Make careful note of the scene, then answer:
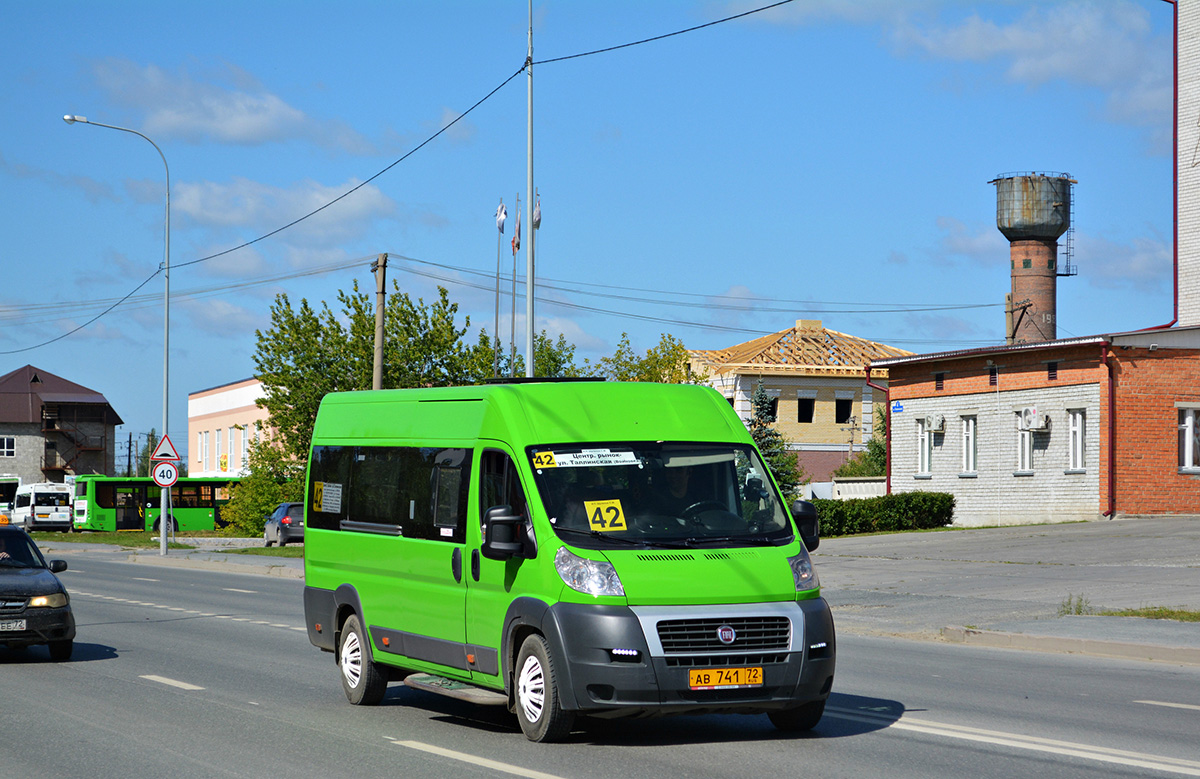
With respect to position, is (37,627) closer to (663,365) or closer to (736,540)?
(736,540)

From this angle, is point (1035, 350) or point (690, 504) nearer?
point (690, 504)

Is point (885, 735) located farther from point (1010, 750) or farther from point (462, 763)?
point (462, 763)

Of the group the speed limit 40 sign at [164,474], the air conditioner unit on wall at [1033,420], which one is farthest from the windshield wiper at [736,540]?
the air conditioner unit on wall at [1033,420]

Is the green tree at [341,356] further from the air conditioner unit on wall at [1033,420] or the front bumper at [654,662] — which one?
the front bumper at [654,662]

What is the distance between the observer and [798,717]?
8.91 metres

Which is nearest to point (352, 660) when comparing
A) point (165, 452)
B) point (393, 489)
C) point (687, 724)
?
point (393, 489)

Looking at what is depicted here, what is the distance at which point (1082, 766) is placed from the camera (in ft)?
25.6

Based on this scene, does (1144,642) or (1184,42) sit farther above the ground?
Answer: (1184,42)

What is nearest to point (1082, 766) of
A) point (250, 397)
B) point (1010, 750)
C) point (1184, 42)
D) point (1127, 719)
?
point (1010, 750)

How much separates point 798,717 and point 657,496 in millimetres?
1706

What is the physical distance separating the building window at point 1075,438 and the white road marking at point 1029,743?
28.4 meters

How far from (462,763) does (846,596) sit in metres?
14.2

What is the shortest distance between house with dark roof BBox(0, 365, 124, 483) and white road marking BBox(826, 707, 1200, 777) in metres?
102

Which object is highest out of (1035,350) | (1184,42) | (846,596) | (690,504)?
(1184,42)
